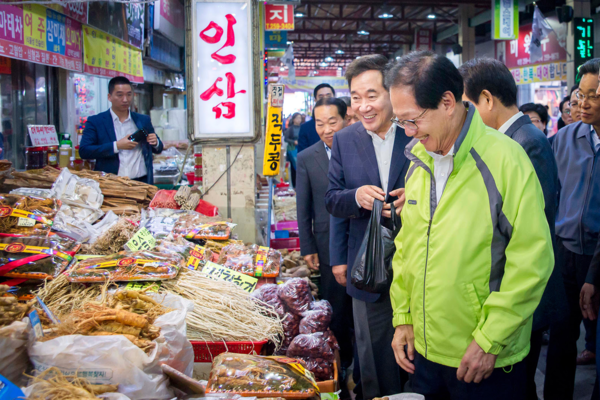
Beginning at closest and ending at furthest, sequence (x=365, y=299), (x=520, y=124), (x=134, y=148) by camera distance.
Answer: (x=520, y=124), (x=365, y=299), (x=134, y=148)

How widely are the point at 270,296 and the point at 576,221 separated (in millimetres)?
1944

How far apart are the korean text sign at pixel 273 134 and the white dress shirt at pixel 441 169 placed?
142 inches

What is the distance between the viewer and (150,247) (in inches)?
123

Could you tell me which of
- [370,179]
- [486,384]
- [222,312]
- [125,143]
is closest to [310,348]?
[222,312]

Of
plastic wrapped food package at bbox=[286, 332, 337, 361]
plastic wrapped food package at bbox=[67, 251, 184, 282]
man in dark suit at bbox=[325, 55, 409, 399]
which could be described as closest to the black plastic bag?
man in dark suit at bbox=[325, 55, 409, 399]

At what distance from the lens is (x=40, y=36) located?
4508 millimetres

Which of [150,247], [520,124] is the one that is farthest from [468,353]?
[150,247]

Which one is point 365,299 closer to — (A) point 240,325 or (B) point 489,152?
(A) point 240,325

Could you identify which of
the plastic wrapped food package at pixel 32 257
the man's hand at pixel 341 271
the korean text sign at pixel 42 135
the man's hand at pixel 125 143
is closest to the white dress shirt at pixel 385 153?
the man's hand at pixel 341 271

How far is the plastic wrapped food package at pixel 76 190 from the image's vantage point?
11.6 ft

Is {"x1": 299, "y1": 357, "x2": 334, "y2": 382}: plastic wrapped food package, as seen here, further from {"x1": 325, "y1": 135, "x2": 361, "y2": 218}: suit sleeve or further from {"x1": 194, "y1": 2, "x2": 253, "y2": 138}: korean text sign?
{"x1": 194, "y1": 2, "x2": 253, "y2": 138}: korean text sign

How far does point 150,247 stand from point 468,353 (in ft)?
7.03

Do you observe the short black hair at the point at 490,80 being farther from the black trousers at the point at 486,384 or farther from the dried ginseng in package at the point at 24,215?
the dried ginseng in package at the point at 24,215

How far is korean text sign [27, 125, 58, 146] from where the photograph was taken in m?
5.29
